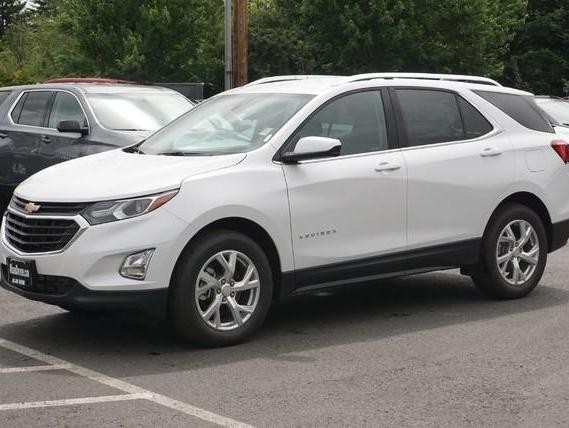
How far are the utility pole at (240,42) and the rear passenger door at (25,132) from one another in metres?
8.54

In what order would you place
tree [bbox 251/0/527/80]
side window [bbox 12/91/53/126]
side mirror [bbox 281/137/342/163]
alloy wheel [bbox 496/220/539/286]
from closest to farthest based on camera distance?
side mirror [bbox 281/137/342/163]
alloy wheel [bbox 496/220/539/286]
side window [bbox 12/91/53/126]
tree [bbox 251/0/527/80]

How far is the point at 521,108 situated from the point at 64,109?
517 centimetres

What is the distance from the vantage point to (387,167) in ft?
21.5

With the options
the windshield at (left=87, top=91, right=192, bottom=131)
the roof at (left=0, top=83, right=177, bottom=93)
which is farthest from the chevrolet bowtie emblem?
the roof at (left=0, top=83, right=177, bottom=93)

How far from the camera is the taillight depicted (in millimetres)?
7594

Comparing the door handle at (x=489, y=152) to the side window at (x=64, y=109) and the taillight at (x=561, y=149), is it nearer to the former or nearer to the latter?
the taillight at (x=561, y=149)

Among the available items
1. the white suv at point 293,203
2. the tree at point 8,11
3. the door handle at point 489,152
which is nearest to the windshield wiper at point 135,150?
the white suv at point 293,203

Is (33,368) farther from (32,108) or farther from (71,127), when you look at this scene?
(32,108)

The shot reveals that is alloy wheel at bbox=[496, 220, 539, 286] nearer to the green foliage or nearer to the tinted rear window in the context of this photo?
the tinted rear window

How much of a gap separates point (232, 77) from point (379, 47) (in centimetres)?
1303

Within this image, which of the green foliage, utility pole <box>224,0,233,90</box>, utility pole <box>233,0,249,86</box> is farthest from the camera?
the green foliage

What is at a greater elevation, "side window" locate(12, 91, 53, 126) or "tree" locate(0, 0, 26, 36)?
"tree" locate(0, 0, 26, 36)

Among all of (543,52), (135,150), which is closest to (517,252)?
(135,150)

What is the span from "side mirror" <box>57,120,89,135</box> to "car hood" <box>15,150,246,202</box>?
329cm
